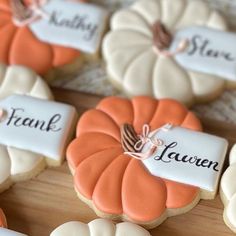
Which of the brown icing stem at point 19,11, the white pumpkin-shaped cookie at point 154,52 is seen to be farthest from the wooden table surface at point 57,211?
the brown icing stem at point 19,11

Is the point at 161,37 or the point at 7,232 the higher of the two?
the point at 161,37

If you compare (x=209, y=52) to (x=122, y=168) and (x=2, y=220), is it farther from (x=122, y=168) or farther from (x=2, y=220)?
(x=2, y=220)

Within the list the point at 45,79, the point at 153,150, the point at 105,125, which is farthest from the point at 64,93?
the point at 153,150

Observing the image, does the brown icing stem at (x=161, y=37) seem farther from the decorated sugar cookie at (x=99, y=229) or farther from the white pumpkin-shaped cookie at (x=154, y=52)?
the decorated sugar cookie at (x=99, y=229)

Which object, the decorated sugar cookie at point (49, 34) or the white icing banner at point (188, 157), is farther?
the decorated sugar cookie at point (49, 34)

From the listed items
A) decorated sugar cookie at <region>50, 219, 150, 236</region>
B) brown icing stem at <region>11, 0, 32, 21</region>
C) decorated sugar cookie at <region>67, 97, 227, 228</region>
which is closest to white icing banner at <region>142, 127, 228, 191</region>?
decorated sugar cookie at <region>67, 97, 227, 228</region>

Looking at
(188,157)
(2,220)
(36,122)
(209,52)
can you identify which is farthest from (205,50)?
(2,220)
